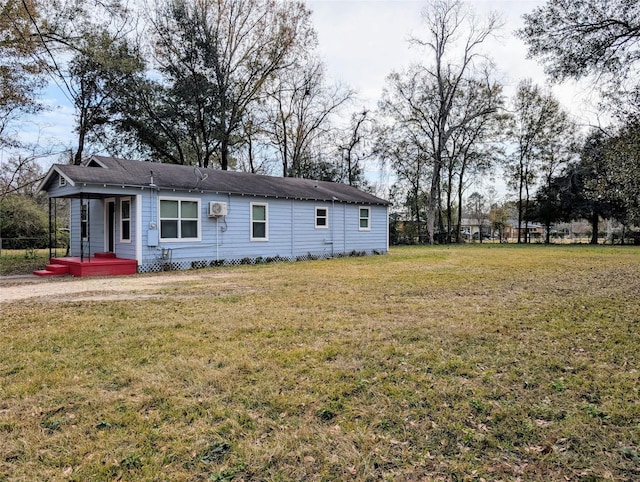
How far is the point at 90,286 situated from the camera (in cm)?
889

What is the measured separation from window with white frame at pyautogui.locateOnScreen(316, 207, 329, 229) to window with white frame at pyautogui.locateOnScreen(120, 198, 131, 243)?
6924 mm

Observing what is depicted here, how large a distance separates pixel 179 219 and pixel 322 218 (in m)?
5.97

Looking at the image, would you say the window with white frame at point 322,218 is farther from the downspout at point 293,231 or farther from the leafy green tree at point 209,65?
the leafy green tree at point 209,65

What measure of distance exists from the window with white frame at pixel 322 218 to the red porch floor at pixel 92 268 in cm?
714

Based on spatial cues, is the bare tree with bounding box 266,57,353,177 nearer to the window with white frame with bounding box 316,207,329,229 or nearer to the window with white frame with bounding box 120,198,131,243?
the window with white frame with bounding box 316,207,329,229

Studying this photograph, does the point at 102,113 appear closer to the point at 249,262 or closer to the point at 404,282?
the point at 249,262

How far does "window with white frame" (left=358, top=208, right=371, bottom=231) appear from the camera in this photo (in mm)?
17891

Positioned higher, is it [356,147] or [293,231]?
[356,147]

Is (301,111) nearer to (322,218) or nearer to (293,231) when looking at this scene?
(322,218)

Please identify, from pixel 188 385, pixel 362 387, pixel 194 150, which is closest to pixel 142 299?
pixel 188 385

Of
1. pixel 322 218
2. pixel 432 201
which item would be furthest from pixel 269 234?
pixel 432 201

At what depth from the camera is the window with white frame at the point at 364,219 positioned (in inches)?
704

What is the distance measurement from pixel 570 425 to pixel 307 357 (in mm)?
2270

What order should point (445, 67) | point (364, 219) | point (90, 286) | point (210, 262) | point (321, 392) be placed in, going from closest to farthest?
point (321, 392)
point (90, 286)
point (210, 262)
point (364, 219)
point (445, 67)
